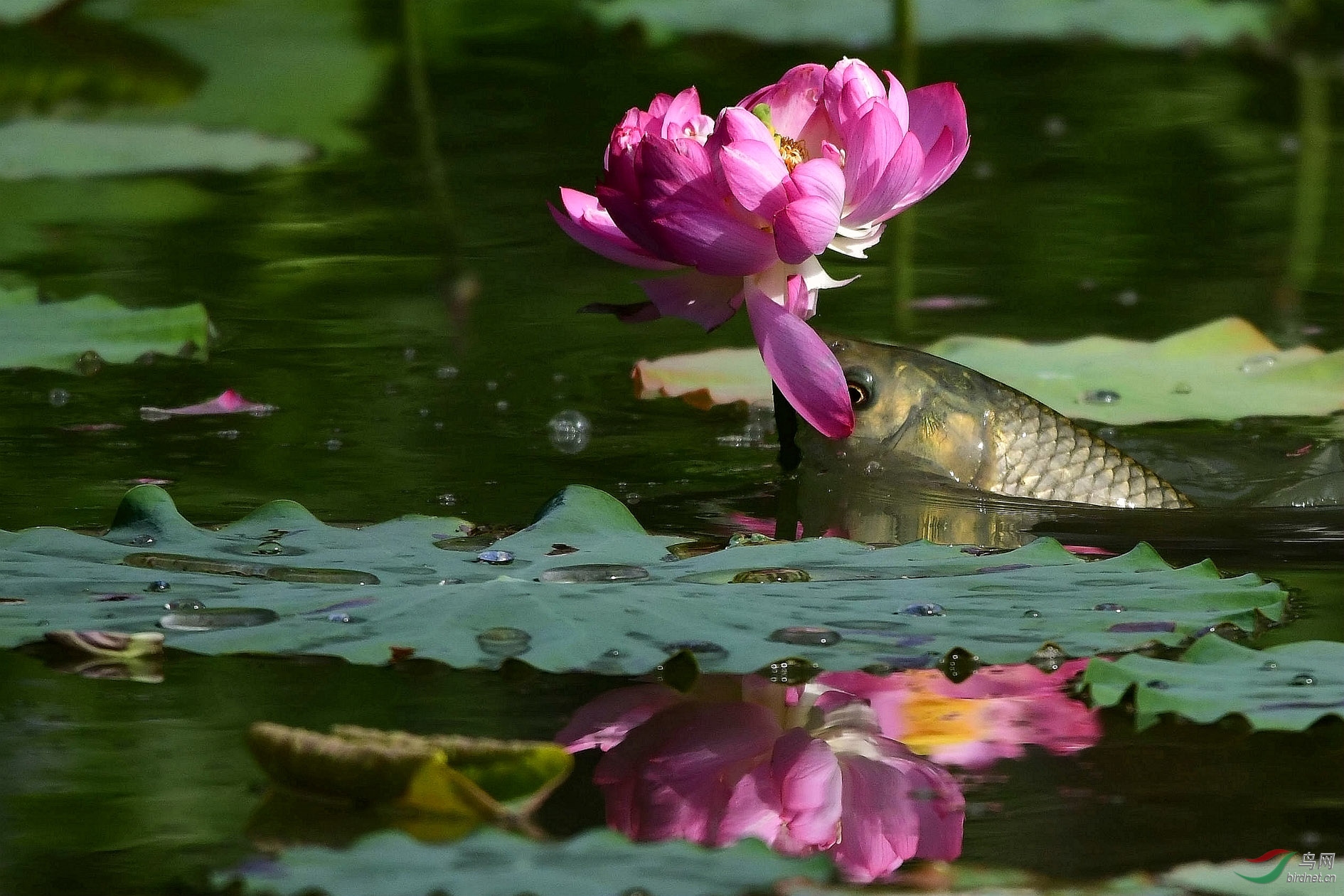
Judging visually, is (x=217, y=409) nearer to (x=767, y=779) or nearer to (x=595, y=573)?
(x=595, y=573)

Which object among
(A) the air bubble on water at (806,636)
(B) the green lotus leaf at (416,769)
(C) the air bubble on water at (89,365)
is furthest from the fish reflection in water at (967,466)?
(C) the air bubble on water at (89,365)

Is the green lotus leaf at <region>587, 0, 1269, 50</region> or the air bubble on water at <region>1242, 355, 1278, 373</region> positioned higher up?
the green lotus leaf at <region>587, 0, 1269, 50</region>

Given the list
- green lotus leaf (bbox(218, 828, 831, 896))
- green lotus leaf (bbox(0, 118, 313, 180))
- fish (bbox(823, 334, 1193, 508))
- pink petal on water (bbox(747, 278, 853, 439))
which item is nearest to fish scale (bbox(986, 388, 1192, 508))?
fish (bbox(823, 334, 1193, 508))

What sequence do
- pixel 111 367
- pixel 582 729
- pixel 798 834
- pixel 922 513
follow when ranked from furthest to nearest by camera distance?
pixel 111 367 < pixel 922 513 < pixel 582 729 < pixel 798 834

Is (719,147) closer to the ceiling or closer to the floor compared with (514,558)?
closer to the ceiling

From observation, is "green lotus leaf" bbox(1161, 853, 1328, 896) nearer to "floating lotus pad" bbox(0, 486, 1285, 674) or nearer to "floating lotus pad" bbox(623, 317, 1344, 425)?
"floating lotus pad" bbox(0, 486, 1285, 674)

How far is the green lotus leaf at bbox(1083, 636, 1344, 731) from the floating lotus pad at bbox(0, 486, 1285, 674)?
0.06 metres

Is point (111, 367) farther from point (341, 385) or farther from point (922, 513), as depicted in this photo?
point (922, 513)

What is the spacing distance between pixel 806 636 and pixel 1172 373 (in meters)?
1.98

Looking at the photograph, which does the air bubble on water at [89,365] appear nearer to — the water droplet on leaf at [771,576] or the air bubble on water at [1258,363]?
the water droplet on leaf at [771,576]

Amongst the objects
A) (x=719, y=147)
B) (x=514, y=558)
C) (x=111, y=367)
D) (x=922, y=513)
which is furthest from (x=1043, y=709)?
(x=111, y=367)

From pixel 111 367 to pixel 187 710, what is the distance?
7.07 ft

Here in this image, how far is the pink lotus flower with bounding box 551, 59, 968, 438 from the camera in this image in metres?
2.15

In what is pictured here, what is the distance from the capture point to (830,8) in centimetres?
833
